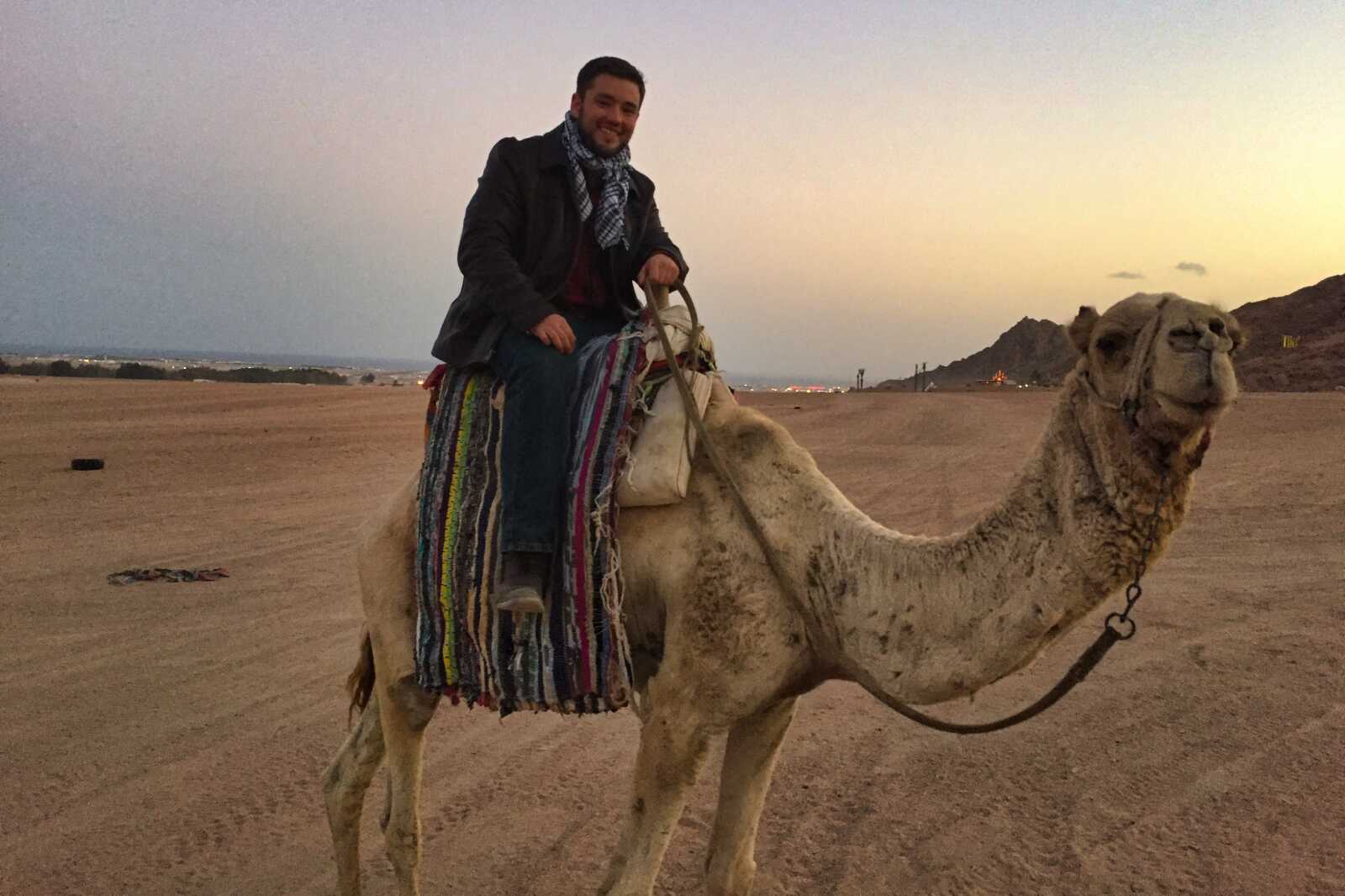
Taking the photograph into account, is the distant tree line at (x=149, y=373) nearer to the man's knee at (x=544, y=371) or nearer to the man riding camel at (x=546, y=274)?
the man riding camel at (x=546, y=274)

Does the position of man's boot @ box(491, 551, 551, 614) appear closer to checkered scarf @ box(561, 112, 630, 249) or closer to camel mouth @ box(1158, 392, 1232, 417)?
checkered scarf @ box(561, 112, 630, 249)

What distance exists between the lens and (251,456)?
17.4 meters

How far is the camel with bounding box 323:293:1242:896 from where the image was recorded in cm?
268

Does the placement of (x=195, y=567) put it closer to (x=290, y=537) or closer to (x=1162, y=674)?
(x=290, y=537)

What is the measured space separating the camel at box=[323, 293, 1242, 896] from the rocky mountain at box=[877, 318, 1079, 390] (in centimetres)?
7975

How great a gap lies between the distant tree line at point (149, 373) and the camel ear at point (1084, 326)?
38.9 meters

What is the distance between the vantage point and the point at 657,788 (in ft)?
10.3

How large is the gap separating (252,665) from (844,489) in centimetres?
995

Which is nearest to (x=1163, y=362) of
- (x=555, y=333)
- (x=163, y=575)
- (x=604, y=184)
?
(x=555, y=333)

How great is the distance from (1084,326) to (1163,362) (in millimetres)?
367

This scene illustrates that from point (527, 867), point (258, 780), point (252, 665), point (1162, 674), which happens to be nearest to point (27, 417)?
point (252, 665)

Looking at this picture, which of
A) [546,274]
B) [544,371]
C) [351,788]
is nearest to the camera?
[544,371]

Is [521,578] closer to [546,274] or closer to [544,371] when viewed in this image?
[544,371]

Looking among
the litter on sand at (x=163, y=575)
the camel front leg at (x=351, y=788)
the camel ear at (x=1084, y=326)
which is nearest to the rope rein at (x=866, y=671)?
the camel ear at (x=1084, y=326)
